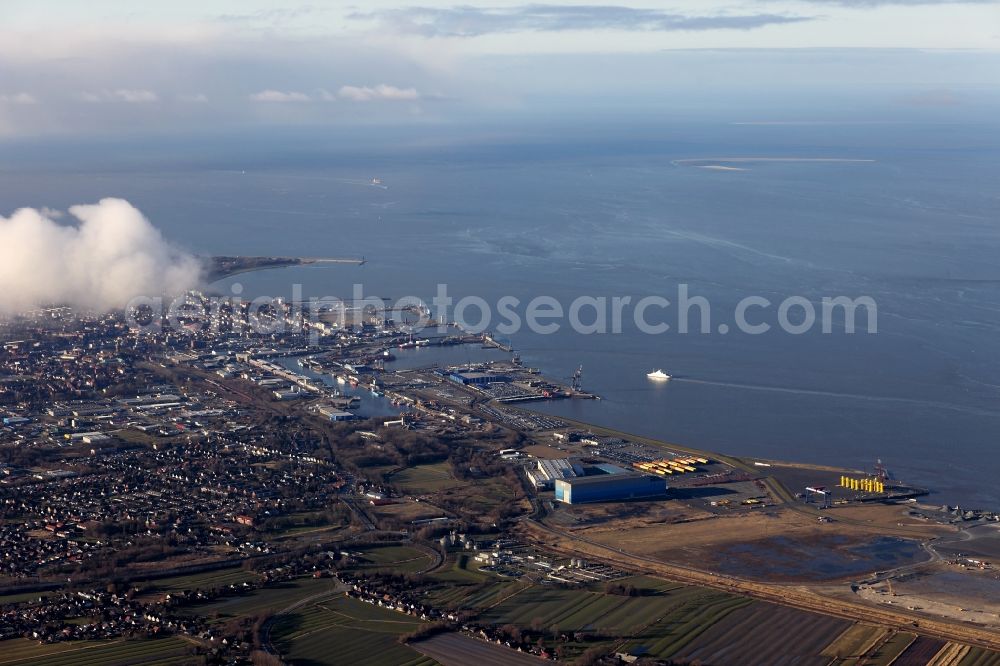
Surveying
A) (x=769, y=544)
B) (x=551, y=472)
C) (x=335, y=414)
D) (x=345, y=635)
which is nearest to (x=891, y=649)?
(x=769, y=544)

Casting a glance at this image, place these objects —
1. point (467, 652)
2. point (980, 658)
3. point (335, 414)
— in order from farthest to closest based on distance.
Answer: point (335, 414) → point (467, 652) → point (980, 658)

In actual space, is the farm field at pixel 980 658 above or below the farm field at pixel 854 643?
above

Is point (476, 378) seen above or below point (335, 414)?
above

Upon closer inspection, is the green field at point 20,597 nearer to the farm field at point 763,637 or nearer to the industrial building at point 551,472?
the farm field at point 763,637

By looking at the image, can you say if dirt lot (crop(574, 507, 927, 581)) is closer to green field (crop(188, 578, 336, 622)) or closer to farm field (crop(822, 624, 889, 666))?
farm field (crop(822, 624, 889, 666))

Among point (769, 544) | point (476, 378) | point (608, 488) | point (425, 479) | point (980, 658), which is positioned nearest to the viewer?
point (980, 658)

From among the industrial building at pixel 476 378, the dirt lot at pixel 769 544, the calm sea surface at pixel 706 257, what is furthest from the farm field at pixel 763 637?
the industrial building at pixel 476 378

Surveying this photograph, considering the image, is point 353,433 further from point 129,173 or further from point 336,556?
point 129,173

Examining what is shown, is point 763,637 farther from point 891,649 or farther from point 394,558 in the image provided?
point 394,558
